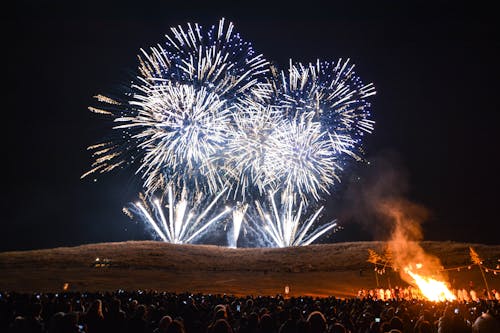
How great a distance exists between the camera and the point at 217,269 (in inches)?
1505

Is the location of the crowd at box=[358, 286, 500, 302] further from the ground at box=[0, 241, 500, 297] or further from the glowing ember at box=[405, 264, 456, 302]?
the ground at box=[0, 241, 500, 297]

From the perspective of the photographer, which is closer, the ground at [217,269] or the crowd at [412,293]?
the crowd at [412,293]

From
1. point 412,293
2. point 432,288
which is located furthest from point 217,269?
point 432,288

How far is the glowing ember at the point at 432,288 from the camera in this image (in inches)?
1097

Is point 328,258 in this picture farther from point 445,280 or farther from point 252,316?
point 252,316

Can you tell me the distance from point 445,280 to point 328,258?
12617 mm

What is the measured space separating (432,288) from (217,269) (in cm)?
2045

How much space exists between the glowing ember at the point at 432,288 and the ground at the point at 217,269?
175 cm

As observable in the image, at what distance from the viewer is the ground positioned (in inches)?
1174

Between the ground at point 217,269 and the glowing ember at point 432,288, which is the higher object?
the ground at point 217,269

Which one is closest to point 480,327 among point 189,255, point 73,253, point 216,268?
point 216,268

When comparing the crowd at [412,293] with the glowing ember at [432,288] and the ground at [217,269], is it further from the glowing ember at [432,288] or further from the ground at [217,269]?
the ground at [217,269]

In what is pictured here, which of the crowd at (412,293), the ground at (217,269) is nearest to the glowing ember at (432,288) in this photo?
the crowd at (412,293)

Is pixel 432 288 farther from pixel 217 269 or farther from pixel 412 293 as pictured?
pixel 217 269
